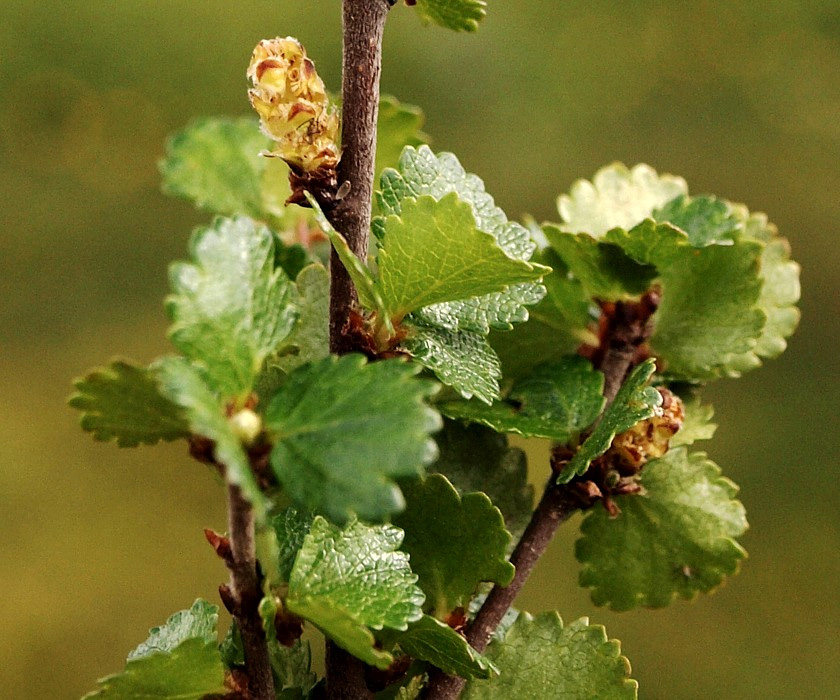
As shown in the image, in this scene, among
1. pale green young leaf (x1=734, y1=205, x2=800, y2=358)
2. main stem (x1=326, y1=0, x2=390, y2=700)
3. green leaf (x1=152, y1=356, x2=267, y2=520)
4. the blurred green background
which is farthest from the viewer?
the blurred green background

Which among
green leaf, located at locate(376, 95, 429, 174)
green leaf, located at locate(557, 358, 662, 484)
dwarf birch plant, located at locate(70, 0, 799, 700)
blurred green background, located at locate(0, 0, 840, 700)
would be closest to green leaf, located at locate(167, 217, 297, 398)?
dwarf birch plant, located at locate(70, 0, 799, 700)

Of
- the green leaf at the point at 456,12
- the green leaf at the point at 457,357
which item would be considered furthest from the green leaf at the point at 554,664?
the green leaf at the point at 456,12

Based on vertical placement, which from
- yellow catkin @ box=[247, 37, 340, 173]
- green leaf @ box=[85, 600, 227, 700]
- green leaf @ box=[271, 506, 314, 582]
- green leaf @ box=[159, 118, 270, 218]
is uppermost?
green leaf @ box=[159, 118, 270, 218]

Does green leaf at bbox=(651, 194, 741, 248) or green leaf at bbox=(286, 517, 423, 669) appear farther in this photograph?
green leaf at bbox=(651, 194, 741, 248)

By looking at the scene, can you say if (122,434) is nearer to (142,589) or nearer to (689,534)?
(689,534)

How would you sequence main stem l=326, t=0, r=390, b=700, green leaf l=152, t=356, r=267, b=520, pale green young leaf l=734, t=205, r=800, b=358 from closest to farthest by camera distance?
green leaf l=152, t=356, r=267, b=520
main stem l=326, t=0, r=390, b=700
pale green young leaf l=734, t=205, r=800, b=358

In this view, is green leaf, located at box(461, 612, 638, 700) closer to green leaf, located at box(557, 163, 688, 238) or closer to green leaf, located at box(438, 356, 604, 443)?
green leaf, located at box(438, 356, 604, 443)

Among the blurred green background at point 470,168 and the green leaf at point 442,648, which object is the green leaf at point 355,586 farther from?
the blurred green background at point 470,168
